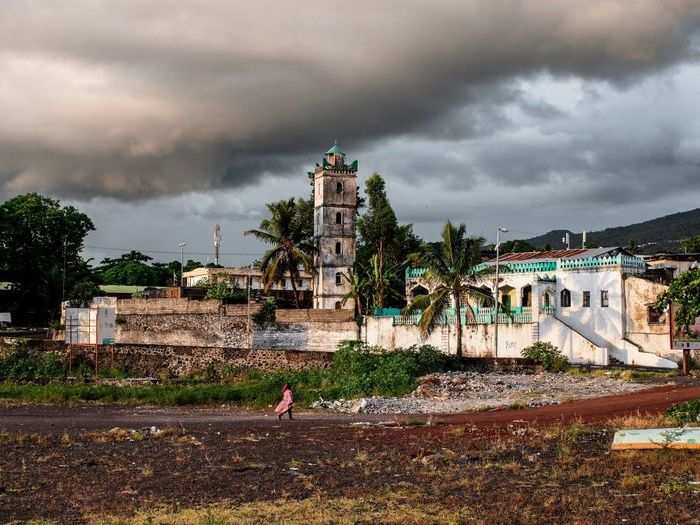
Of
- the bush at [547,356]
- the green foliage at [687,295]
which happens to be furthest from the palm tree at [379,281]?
the green foliage at [687,295]

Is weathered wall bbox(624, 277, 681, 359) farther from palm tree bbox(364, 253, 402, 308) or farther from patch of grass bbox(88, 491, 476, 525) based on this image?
patch of grass bbox(88, 491, 476, 525)

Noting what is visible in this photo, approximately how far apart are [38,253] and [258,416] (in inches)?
1940

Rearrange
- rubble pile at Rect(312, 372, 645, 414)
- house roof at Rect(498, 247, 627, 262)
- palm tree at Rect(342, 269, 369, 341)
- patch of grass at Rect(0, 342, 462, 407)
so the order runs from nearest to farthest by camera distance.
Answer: rubble pile at Rect(312, 372, 645, 414) → patch of grass at Rect(0, 342, 462, 407) → house roof at Rect(498, 247, 627, 262) → palm tree at Rect(342, 269, 369, 341)

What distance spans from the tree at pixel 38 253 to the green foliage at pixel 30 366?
85.0 feet

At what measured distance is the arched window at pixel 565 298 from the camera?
152ft

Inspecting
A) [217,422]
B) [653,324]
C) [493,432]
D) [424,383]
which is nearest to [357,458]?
[493,432]

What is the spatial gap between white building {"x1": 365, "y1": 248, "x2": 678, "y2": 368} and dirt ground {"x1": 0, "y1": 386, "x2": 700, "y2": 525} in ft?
58.4

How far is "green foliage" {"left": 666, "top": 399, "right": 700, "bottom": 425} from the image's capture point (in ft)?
68.6

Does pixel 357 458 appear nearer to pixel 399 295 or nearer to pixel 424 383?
pixel 424 383

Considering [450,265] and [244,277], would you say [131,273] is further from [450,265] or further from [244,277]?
[450,265]

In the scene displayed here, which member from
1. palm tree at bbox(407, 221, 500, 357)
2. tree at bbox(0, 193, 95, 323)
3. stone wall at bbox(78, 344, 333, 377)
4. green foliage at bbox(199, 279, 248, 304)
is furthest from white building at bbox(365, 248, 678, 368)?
tree at bbox(0, 193, 95, 323)

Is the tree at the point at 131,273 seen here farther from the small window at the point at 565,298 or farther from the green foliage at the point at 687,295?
the green foliage at the point at 687,295

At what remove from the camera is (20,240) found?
72.7 meters

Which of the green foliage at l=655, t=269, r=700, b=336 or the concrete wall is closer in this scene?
the green foliage at l=655, t=269, r=700, b=336
